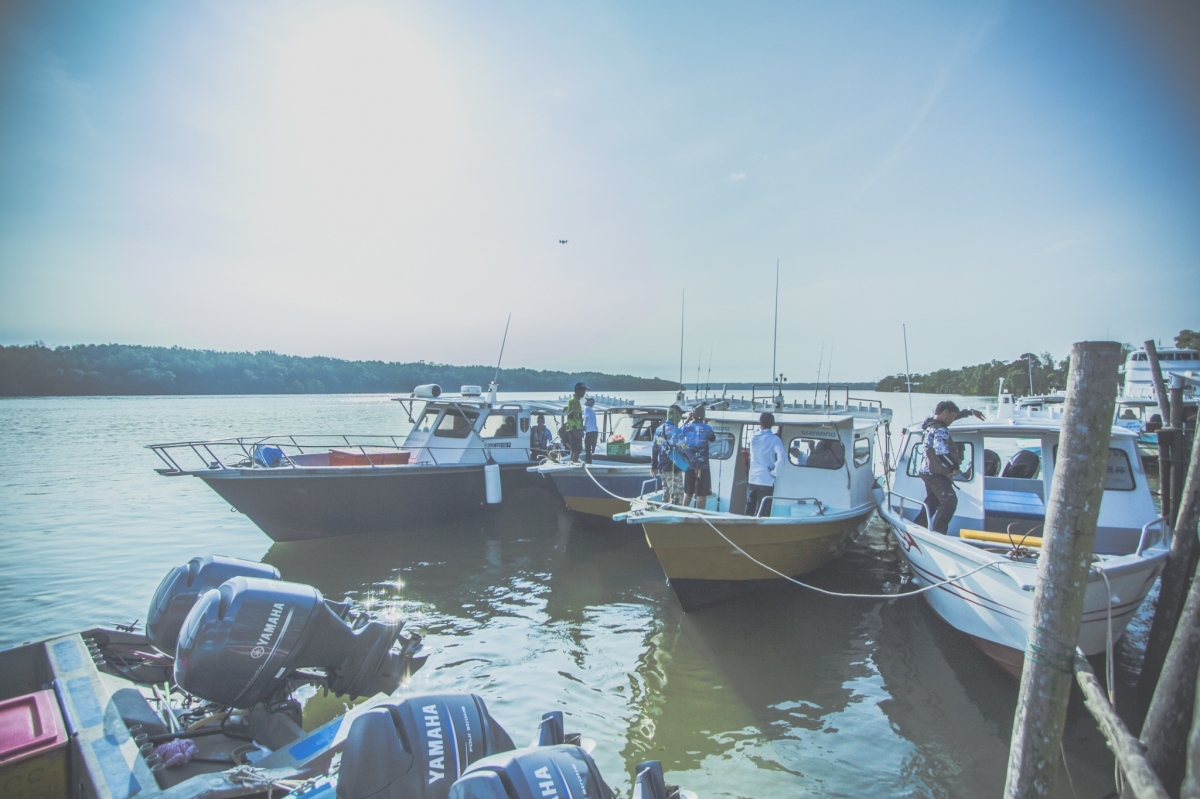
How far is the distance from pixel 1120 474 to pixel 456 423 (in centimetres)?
1193

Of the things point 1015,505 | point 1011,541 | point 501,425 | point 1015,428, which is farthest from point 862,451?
point 501,425

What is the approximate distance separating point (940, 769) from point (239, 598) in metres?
5.56

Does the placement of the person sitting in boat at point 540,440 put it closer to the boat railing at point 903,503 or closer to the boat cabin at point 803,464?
the boat cabin at point 803,464

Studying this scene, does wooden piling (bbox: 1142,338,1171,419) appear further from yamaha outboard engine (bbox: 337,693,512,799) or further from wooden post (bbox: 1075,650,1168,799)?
yamaha outboard engine (bbox: 337,693,512,799)

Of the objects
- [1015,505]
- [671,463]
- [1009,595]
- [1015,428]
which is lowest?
[1009,595]

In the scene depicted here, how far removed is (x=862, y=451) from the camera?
980cm

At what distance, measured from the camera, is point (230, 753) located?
149 inches

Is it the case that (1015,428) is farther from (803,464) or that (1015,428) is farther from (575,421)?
(575,421)

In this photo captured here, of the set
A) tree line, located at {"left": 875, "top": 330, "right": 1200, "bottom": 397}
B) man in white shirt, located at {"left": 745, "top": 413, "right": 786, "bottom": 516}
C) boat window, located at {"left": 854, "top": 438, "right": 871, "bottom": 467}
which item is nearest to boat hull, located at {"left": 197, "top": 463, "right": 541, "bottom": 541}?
man in white shirt, located at {"left": 745, "top": 413, "right": 786, "bottom": 516}

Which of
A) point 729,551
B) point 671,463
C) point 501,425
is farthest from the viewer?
point 501,425

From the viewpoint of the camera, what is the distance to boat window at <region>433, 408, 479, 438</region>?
1379cm

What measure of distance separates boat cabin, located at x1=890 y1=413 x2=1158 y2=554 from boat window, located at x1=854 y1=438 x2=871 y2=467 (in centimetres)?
55

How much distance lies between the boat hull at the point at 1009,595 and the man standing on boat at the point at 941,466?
2.89 feet

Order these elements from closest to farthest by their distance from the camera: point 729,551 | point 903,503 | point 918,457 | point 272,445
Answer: point 729,551
point 903,503
point 918,457
point 272,445
